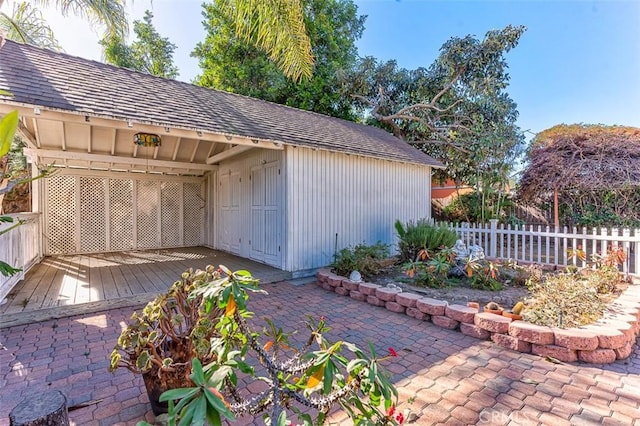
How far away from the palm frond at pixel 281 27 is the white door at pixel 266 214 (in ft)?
7.56

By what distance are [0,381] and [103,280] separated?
10.5ft

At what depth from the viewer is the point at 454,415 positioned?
225cm

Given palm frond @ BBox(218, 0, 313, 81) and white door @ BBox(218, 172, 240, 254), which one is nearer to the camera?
palm frond @ BBox(218, 0, 313, 81)

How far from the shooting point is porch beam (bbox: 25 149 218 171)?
737 centimetres

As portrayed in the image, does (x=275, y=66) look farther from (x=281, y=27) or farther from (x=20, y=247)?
(x=20, y=247)

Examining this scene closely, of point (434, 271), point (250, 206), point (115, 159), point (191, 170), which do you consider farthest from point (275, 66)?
point (434, 271)

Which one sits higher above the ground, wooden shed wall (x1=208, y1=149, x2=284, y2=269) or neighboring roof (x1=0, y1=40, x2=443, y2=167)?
neighboring roof (x1=0, y1=40, x2=443, y2=167)

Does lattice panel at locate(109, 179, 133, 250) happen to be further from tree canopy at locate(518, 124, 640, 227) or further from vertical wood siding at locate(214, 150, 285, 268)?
tree canopy at locate(518, 124, 640, 227)

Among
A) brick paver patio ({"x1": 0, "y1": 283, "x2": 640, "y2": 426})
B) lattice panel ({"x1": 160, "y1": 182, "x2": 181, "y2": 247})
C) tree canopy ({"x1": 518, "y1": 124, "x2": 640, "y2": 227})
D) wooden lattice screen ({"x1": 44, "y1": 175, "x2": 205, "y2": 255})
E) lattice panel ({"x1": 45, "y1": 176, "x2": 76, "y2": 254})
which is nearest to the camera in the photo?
brick paver patio ({"x1": 0, "y1": 283, "x2": 640, "y2": 426})

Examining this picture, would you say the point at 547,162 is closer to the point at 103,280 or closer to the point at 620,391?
the point at 620,391

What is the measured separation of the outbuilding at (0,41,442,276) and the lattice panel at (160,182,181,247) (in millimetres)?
33

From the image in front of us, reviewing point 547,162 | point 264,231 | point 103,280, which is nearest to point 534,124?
point 547,162

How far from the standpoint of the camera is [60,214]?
27.1 ft

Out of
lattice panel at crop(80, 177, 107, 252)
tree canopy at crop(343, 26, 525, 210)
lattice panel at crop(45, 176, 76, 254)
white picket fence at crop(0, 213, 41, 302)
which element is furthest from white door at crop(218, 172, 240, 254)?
tree canopy at crop(343, 26, 525, 210)
